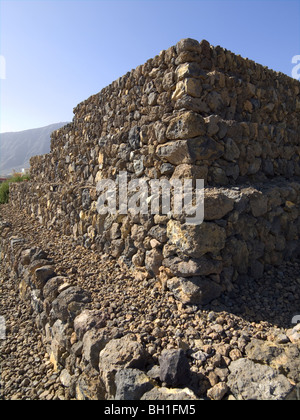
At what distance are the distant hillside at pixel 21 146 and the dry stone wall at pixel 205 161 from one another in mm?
80289

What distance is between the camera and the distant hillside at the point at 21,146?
81812 millimetres

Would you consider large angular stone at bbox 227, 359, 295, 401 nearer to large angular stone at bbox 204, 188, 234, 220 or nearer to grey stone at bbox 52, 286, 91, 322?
large angular stone at bbox 204, 188, 234, 220

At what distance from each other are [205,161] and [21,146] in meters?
104

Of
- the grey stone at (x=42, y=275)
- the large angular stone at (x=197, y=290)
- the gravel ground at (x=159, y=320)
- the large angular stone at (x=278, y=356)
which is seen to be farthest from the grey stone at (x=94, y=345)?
the grey stone at (x=42, y=275)

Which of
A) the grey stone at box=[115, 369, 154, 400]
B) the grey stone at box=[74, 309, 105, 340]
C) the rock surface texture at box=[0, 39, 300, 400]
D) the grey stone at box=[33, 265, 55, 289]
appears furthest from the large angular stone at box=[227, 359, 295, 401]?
the grey stone at box=[33, 265, 55, 289]

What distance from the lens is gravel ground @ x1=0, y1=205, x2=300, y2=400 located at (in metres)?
2.13

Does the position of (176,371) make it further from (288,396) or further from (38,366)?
(38,366)

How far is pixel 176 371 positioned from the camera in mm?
1817

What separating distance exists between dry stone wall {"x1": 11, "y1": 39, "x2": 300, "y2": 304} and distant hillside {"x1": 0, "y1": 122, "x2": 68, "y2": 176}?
8029cm

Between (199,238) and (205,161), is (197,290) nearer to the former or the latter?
(199,238)

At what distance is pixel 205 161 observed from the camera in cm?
285

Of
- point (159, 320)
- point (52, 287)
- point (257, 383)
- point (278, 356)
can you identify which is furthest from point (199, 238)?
point (52, 287)

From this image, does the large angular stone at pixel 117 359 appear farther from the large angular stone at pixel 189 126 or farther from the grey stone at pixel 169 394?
the large angular stone at pixel 189 126
